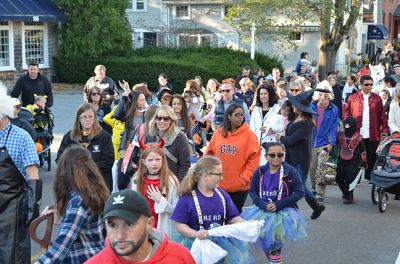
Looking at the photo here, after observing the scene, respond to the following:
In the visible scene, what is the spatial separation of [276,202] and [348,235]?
2581mm

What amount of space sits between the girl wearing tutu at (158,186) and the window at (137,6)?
40.7 m

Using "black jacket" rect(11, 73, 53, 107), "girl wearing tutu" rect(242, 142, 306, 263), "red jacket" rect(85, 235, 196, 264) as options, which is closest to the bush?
"black jacket" rect(11, 73, 53, 107)

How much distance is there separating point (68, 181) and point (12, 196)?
6.00 ft

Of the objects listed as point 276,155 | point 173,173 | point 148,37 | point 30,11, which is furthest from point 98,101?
point 148,37

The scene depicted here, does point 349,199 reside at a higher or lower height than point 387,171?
lower

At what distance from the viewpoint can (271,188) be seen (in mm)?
7355

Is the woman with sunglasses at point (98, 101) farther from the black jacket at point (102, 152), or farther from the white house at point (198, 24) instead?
the white house at point (198, 24)

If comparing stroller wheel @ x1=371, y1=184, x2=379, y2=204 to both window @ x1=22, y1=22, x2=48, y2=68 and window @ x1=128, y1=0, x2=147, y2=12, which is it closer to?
window @ x1=22, y1=22, x2=48, y2=68

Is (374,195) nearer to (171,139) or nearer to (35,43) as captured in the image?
(171,139)

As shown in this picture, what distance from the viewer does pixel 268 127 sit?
10.2 metres

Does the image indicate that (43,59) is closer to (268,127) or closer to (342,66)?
(342,66)

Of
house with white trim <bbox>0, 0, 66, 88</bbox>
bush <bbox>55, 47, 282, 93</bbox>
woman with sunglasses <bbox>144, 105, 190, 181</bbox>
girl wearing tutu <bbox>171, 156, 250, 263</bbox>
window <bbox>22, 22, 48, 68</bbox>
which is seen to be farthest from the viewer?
window <bbox>22, 22, 48, 68</bbox>

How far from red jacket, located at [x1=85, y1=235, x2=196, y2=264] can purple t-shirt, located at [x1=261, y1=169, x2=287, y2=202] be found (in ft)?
12.0

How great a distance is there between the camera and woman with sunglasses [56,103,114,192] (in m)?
7.80
